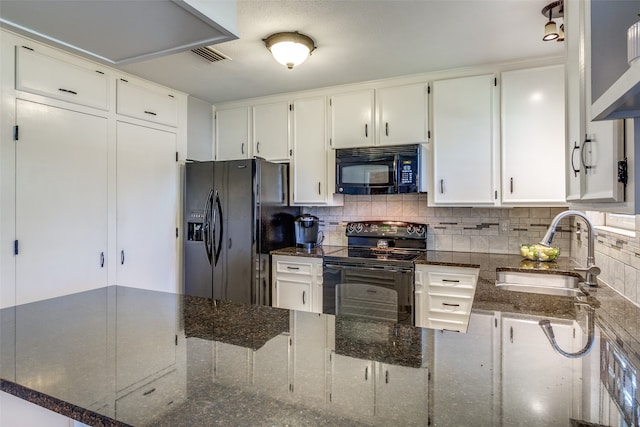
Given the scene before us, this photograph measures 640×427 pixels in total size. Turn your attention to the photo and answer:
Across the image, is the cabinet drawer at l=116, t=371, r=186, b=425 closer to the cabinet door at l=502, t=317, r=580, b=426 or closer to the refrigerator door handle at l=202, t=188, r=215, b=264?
the cabinet door at l=502, t=317, r=580, b=426

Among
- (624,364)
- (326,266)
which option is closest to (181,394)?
(624,364)

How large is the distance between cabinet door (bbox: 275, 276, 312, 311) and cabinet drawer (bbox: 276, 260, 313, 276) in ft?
0.22

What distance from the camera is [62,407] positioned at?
70 centimetres

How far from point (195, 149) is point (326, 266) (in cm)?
185

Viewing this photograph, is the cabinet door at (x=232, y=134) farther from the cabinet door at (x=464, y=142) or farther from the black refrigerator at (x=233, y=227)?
the cabinet door at (x=464, y=142)

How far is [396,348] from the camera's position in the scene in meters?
0.96

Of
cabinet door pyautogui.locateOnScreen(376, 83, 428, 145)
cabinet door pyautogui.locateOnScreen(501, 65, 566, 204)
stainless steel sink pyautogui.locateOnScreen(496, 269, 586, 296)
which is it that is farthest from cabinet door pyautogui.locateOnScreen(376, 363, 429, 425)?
cabinet door pyautogui.locateOnScreen(376, 83, 428, 145)

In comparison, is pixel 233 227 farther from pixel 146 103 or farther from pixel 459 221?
pixel 459 221

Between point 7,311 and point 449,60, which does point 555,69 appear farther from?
point 7,311

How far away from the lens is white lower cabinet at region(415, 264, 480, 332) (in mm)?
2543

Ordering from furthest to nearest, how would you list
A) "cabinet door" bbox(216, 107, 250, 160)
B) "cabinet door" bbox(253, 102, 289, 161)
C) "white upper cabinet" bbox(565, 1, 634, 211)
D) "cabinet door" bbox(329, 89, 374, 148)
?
"cabinet door" bbox(216, 107, 250, 160) < "cabinet door" bbox(253, 102, 289, 161) < "cabinet door" bbox(329, 89, 374, 148) < "white upper cabinet" bbox(565, 1, 634, 211)

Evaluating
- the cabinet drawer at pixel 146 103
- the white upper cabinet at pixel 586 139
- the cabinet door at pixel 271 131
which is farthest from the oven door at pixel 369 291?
the cabinet drawer at pixel 146 103

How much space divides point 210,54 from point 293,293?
203cm

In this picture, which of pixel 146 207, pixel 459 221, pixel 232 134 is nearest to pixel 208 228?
pixel 146 207
